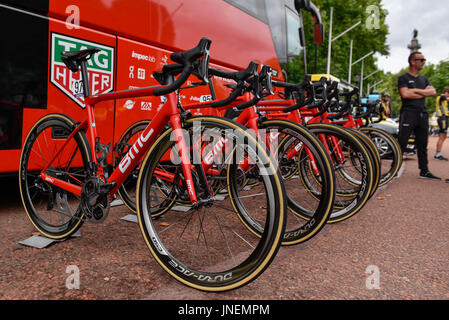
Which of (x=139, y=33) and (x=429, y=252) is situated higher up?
(x=139, y=33)

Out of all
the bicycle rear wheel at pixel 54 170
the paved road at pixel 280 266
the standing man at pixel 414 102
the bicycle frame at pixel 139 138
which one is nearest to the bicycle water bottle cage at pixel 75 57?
the bicycle frame at pixel 139 138

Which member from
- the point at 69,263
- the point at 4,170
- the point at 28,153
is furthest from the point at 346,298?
the point at 4,170

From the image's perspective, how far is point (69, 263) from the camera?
2334mm

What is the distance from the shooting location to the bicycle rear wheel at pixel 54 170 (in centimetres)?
268

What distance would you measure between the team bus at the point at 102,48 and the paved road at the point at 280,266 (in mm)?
1016

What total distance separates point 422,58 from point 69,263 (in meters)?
6.36

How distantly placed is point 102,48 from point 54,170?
4.96 feet

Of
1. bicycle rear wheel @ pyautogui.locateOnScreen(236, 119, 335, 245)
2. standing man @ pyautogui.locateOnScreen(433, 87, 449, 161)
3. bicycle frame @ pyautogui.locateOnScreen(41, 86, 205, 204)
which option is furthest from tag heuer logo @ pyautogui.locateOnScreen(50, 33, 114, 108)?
standing man @ pyautogui.locateOnScreen(433, 87, 449, 161)

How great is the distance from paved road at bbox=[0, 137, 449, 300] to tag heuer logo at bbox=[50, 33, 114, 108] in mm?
1343

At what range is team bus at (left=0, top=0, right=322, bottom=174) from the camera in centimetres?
314

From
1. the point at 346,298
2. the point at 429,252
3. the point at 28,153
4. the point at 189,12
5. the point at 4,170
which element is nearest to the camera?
the point at 346,298

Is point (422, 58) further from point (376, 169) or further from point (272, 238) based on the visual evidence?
point (272, 238)

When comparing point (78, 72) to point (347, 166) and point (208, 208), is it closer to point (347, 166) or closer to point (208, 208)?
point (208, 208)

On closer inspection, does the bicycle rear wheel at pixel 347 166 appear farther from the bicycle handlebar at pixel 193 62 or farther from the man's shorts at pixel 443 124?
the man's shorts at pixel 443 124
